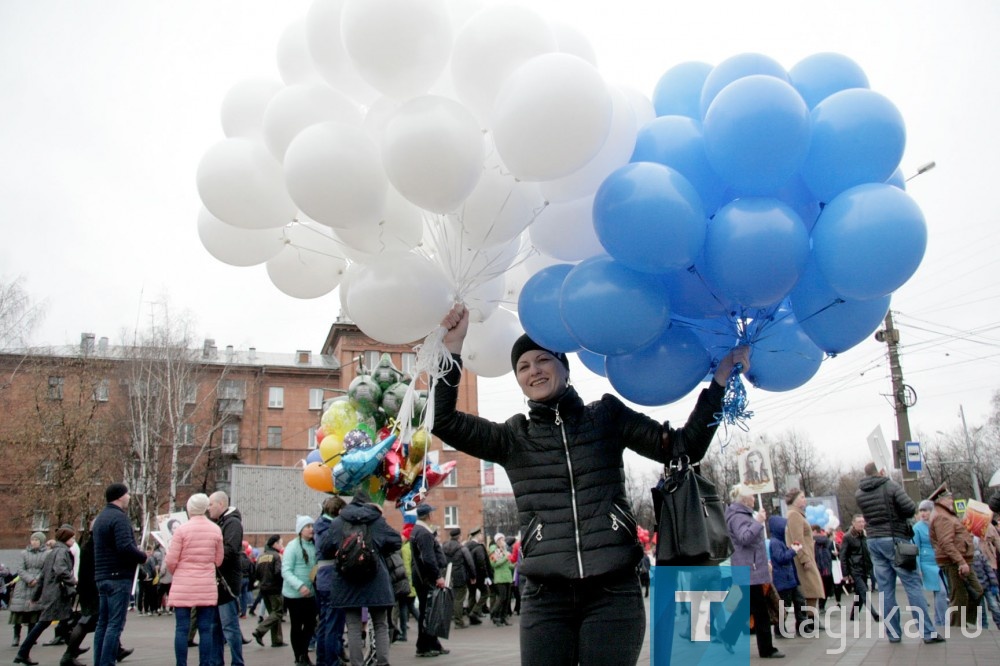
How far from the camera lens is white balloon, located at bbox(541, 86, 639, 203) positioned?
9.89 ft

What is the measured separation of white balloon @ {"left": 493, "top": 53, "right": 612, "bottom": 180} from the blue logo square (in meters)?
1.70

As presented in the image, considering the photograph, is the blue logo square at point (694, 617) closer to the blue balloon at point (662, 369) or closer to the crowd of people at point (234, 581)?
the blue balloon at point (662, 369)

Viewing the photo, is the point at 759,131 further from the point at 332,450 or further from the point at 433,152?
the point at 332,450

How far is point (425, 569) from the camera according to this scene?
9508 mm

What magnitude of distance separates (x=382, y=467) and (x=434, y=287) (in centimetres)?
458

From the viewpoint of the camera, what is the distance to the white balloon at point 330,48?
3223 millimetres

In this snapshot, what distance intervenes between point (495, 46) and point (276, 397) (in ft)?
153

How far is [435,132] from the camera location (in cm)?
281

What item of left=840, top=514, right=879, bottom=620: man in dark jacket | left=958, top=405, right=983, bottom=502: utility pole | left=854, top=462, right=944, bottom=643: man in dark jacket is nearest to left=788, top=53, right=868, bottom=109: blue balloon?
left=854, top=462, right=944, bottom=643: man in dark jacket

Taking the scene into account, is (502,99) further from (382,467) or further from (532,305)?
(382,467)

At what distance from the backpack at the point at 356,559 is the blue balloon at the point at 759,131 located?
16.4 ft

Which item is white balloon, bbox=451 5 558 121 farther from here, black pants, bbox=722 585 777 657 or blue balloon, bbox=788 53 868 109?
black pants, bbox=722 585 777 657

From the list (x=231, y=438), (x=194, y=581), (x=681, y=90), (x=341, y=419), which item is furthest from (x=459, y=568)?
(x=231, y=438)

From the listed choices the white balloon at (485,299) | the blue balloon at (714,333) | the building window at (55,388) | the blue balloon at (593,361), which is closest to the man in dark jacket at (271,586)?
the white balloon at (485,299)
